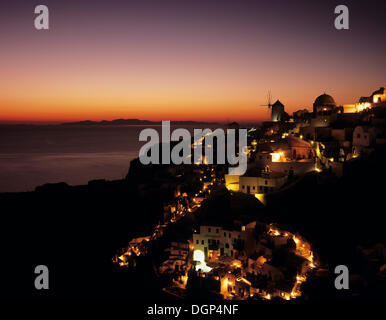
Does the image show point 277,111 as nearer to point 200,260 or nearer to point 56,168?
point 200,260

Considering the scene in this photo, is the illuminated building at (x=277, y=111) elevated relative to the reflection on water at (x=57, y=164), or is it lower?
elevated

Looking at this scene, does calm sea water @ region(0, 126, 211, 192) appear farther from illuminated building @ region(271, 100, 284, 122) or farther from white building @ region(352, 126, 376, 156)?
white building @ region(352, 126, 376, 156)

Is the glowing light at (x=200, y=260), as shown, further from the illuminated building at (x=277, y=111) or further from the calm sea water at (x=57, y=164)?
the calm sea water at (x=57, y=164)

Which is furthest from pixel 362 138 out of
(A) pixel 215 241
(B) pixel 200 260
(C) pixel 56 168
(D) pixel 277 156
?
(C) pixel 56 168

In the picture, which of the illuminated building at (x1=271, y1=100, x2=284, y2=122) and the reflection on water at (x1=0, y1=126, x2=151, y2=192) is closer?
the illuminated building at (x1=271, y1=100, x2=284, y2=122)

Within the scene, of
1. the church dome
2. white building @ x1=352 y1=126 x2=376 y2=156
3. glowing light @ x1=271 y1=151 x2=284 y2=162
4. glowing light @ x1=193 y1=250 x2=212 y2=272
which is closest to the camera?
glowing light @ x1=193 y1=250 x2=212 y2=272

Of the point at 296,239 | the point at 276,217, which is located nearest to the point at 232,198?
the point at 276,217

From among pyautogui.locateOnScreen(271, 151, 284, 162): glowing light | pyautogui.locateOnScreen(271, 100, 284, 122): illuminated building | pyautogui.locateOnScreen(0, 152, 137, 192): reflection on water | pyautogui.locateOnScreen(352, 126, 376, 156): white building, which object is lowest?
pyautogui.locateOnScreen(0, 152, 137, 192): reflection on water

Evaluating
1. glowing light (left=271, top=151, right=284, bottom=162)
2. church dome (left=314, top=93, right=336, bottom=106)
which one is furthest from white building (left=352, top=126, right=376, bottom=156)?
church dome (left=314, top=93, right=336, bottom=106)

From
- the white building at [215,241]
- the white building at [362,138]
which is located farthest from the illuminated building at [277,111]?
the white building at [215,241]
